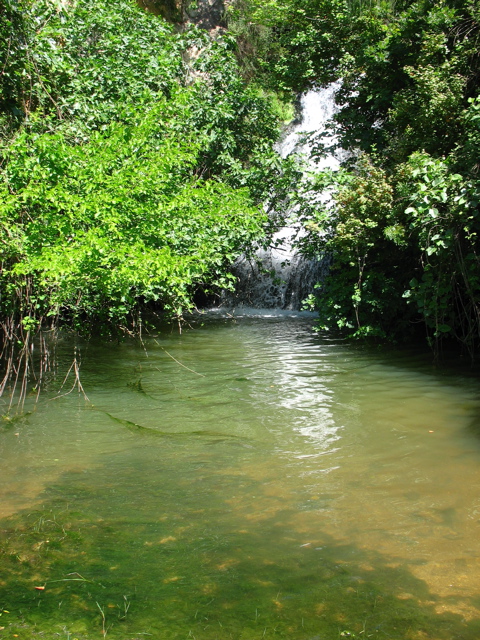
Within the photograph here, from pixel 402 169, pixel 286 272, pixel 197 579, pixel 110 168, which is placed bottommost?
pixel 197 579

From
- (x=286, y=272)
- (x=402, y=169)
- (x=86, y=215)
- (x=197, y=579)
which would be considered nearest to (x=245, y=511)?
(x=197, y=579)

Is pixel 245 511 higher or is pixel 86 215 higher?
pixel 86 215

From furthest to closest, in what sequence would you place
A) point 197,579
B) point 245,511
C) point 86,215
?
point 86,215, point 245,511, point 197,579

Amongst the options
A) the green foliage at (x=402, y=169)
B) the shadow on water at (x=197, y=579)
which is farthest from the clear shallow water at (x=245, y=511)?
the green foliage at (x=402, y=169)

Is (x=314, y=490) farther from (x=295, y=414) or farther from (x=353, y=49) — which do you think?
(x=353, y=49)

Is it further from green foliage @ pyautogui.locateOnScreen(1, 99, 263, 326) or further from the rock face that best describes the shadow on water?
the rock face

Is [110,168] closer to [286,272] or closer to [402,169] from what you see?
[402,169]

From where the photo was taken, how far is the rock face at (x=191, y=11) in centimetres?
2003

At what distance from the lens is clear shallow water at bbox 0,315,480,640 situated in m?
3.02

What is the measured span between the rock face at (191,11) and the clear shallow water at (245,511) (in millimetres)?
16743

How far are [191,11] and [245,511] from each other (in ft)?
68.2

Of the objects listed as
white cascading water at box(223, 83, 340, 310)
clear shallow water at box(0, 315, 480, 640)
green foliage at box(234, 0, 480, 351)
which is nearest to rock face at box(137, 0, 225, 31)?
white cascading water at box(223, 83, 340, 310)

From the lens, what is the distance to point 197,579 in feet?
11.0

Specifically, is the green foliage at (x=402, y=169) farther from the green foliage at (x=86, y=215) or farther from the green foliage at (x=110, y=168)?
the green foliage at (x=86, y=215)
